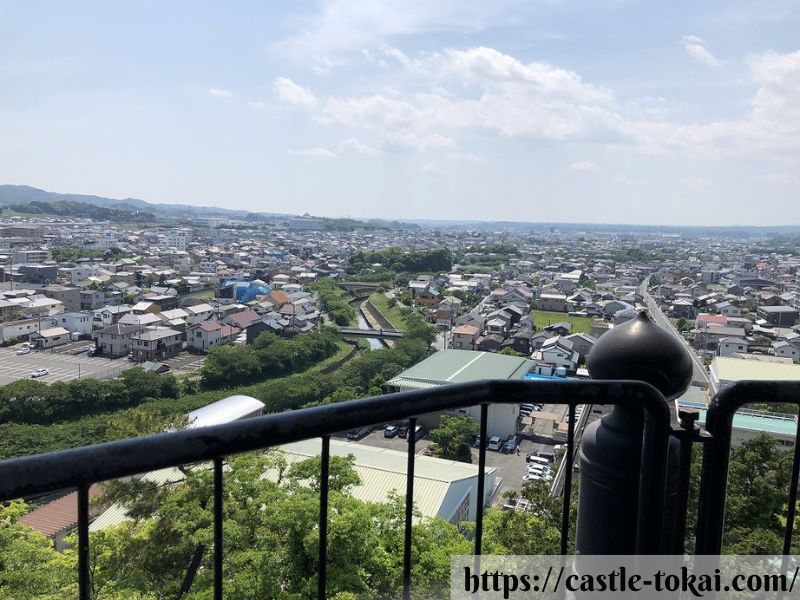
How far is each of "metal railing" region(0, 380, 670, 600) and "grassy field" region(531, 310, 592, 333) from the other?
1806cm

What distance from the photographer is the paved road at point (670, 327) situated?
4.34m

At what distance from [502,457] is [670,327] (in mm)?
11116

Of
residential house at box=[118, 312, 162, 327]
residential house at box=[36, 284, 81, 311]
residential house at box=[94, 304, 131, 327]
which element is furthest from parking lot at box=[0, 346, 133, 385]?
residential house at box=[36, 284, 81, 311]

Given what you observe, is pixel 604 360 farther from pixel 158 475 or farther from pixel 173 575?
pixel 158 475

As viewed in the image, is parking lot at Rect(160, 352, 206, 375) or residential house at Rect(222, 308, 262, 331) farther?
residential house at Rect(222, 308, 262, 331)

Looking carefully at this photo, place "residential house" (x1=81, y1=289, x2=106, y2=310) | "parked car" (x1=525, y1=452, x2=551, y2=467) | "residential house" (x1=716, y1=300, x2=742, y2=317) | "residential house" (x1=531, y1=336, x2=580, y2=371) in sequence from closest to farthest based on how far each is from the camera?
A: "parked car" (x1=525, y1=452, x2=551, y2=467)
"residential house" (x1=531, y1=336, x2=580, y2=371)
"residential house" (x1=81, y1=289, x2=106, y2=310)
"residential house" (x1=716, y1=300, x2=742, y2=317)

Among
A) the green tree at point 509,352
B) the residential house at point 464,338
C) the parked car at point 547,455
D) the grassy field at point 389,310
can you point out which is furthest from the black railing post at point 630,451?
the grassy field at point 389,310

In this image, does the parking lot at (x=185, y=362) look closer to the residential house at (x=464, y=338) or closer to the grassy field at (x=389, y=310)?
the grassy field at (x=389, y=310)

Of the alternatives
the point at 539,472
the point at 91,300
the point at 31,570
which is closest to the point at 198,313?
the point at 91,300

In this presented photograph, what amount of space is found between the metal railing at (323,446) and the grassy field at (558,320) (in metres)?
18.1

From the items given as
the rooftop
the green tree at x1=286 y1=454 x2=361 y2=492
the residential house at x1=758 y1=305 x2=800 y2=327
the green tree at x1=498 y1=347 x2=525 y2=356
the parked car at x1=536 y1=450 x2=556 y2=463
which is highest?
A: the green tree at x1=286 y1=454 x2=361 y2=492

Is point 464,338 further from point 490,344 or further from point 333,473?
point 333,473

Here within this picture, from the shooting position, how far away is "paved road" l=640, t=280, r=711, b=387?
434 centimetres

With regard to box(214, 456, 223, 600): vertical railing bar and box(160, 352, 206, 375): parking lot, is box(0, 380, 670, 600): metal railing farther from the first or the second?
box(160, 352, 206, 375): parking lot
